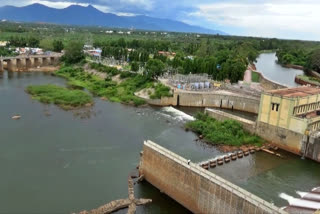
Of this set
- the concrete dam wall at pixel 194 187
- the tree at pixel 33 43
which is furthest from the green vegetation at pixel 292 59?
the concrete dam wall at pixel 194 187

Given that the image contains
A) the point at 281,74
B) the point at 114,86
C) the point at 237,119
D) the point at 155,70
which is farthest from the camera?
the point at 281,74

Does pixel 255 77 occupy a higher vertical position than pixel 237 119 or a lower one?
higher

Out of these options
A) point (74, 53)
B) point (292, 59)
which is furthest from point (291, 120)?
point (292, 59)

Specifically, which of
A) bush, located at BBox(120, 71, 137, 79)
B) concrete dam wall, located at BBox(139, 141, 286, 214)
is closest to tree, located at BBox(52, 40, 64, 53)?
bush, located at BBox(120, 71, 137, 79)

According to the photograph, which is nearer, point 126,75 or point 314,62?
point 126,75

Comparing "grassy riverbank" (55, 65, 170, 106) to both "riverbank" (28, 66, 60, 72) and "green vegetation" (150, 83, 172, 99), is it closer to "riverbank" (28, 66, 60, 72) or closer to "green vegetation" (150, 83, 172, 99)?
"green vegetation" (150, 83, 172, 99)

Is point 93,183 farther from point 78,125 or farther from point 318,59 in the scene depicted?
point 318,59

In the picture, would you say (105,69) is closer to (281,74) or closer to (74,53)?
(74,53)
